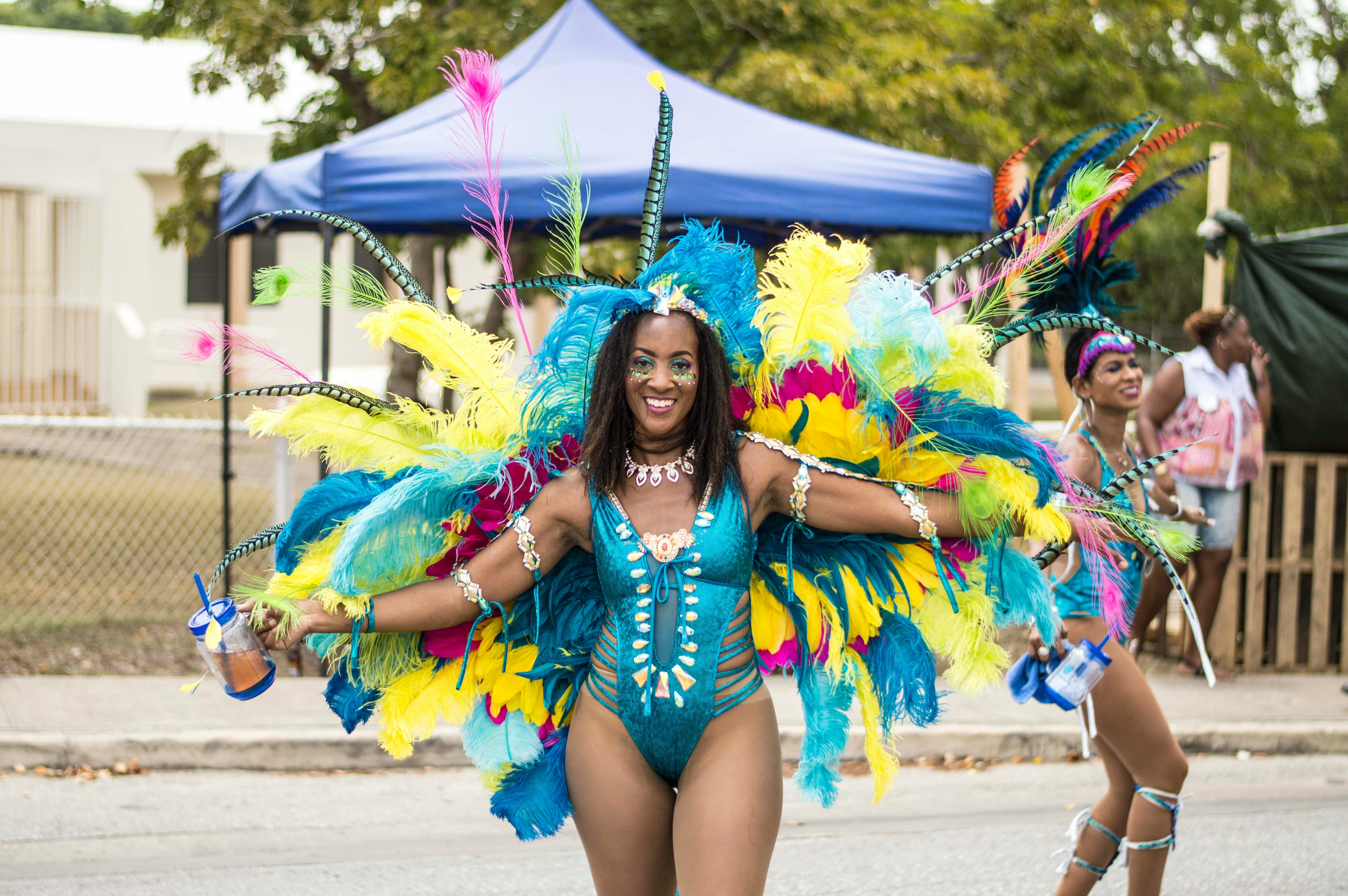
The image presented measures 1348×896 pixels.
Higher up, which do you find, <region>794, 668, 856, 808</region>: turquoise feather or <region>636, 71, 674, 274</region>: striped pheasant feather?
<region>636, 71, 674, 274</region>: striped pheasant feather

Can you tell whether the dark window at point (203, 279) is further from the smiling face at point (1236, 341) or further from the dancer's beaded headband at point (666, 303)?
the dancer's beaded headband at point (666, 303)

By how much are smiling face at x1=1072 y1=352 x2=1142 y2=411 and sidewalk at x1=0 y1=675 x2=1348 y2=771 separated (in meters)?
2.27

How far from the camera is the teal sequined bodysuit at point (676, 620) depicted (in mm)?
2697

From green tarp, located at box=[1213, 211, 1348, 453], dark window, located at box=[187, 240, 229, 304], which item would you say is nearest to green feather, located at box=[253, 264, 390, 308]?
green tarp, located at box=[1213, 211, 1348, 453]

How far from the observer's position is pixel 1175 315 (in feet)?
109

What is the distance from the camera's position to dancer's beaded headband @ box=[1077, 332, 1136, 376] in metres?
3.83

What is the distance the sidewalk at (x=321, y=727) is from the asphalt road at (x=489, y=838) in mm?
111

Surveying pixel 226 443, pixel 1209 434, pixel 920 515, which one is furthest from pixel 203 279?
pixel 920 515

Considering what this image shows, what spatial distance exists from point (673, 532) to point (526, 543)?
0.32 metres

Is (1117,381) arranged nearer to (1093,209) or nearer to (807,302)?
(1093,209)

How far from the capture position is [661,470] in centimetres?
277

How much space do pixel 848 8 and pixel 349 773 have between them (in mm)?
7294

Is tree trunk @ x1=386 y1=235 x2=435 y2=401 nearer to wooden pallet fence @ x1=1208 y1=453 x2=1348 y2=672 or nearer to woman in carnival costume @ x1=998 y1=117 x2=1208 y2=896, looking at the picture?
wooden pallet fence @ x1=1208 y1=453 x2=1348 y2=672

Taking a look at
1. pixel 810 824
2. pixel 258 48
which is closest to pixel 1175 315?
pixel 258 48
